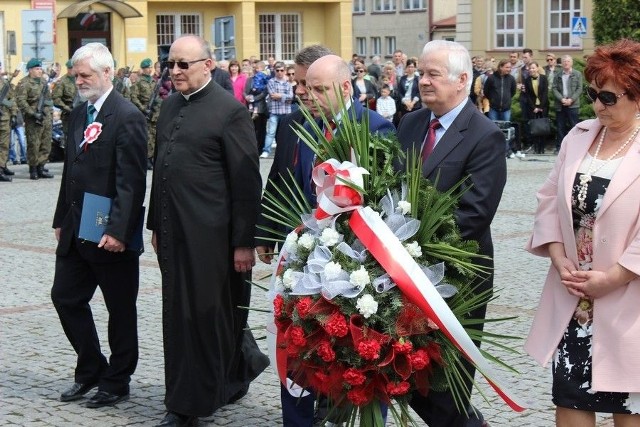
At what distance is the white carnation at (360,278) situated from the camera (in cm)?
445

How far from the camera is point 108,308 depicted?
6.82m

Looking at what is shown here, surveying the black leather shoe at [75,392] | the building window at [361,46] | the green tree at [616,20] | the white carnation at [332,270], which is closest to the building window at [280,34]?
the building window at [361,46]

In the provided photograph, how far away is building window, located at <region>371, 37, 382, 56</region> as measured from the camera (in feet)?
199

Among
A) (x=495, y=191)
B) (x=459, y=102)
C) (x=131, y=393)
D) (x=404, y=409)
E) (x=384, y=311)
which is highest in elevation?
(x=459, y=102)

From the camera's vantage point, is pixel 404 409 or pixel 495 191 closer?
pixel 404 409

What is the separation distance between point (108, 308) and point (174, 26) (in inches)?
1618

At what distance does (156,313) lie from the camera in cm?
917

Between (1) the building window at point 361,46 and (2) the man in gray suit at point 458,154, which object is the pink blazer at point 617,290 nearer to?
(2) the man in gray suit at point 458,154

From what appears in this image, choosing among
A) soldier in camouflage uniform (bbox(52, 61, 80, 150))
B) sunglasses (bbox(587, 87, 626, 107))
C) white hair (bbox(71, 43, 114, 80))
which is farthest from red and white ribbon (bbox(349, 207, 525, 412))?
soldier in camouflage uniform (bbox(52, 61, 80, 150))

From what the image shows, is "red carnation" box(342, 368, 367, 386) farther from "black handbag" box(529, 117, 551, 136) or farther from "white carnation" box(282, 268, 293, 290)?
"black handbag" box(529, 117, 551, 136)

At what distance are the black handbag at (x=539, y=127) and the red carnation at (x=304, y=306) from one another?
20.9m

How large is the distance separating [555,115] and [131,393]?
19767mm

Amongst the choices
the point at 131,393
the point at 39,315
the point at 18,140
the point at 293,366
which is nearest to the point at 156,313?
the point at 39,315

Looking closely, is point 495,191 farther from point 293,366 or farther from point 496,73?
point 496,73
